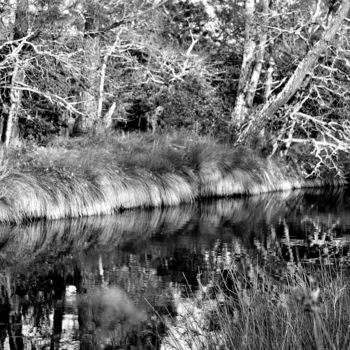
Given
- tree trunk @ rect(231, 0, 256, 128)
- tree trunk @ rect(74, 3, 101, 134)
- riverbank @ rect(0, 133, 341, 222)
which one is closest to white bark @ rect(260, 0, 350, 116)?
tree trunk @ rect(231, 0, 256, 128)

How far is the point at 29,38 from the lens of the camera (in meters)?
13.2

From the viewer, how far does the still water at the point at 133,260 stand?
643cm

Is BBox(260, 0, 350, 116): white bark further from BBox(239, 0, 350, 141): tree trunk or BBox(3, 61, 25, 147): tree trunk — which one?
BBox(3, 61, 25, 147): tree trunk

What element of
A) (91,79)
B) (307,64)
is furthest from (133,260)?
(307,64)

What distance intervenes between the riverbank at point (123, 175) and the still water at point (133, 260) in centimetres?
37

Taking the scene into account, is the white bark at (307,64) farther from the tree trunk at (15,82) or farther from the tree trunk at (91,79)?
the tree trunk at (15,82)

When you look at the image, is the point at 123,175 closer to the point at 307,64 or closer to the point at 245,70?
the point at 307,64

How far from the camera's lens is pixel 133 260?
9758 millimetres

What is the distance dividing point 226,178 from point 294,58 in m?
5.62

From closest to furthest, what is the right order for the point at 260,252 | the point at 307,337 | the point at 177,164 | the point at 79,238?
the point at 307,337
the point at 260,252
the point at 79,238
the point at 177,164

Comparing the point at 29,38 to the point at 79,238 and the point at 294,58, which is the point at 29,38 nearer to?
the point at 79,238

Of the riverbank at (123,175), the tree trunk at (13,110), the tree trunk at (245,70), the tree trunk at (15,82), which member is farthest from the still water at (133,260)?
the tree trunk at (245,70)

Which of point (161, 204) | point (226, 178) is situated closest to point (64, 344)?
point (161, 204)

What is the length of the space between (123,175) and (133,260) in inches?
197
